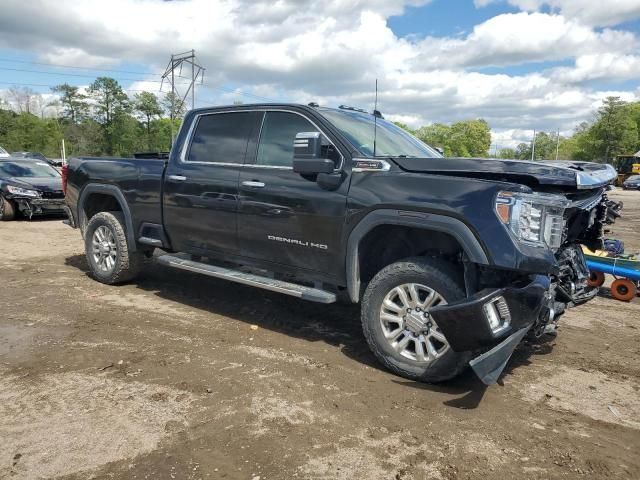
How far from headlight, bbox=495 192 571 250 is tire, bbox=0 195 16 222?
1230cm

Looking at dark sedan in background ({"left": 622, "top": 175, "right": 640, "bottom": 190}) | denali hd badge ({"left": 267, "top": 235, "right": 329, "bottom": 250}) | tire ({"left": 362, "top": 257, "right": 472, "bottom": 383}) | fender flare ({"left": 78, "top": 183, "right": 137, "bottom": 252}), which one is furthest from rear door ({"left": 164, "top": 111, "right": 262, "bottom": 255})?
dark sedan in background ({"left": 622, "top": 175, "right": 640, "bottom": 190})

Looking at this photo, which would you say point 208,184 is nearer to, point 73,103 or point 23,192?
point 23,192

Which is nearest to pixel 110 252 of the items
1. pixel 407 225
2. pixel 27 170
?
pixel 407 225

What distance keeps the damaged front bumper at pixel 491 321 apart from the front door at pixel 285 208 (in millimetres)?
1205

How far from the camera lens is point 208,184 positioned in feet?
17.3

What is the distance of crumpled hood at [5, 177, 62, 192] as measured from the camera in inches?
490

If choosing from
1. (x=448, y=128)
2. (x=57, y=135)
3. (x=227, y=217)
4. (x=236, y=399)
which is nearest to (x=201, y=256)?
(x=227, y=217)

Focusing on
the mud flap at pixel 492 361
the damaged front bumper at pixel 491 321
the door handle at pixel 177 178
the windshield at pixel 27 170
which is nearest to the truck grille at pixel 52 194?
the windshield at pixel 27 170

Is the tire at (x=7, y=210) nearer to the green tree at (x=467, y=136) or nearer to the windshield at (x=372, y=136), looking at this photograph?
the windshield at (x=372, y=136)

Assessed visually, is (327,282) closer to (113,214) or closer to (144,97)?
(113,214)

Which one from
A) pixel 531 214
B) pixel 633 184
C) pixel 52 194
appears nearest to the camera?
pixel 531 214

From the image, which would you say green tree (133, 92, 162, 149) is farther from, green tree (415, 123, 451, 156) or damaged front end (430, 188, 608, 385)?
damaged front end (430, 188, 608, 385)

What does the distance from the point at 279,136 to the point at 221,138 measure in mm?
827

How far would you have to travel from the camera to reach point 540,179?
3.67 metres
